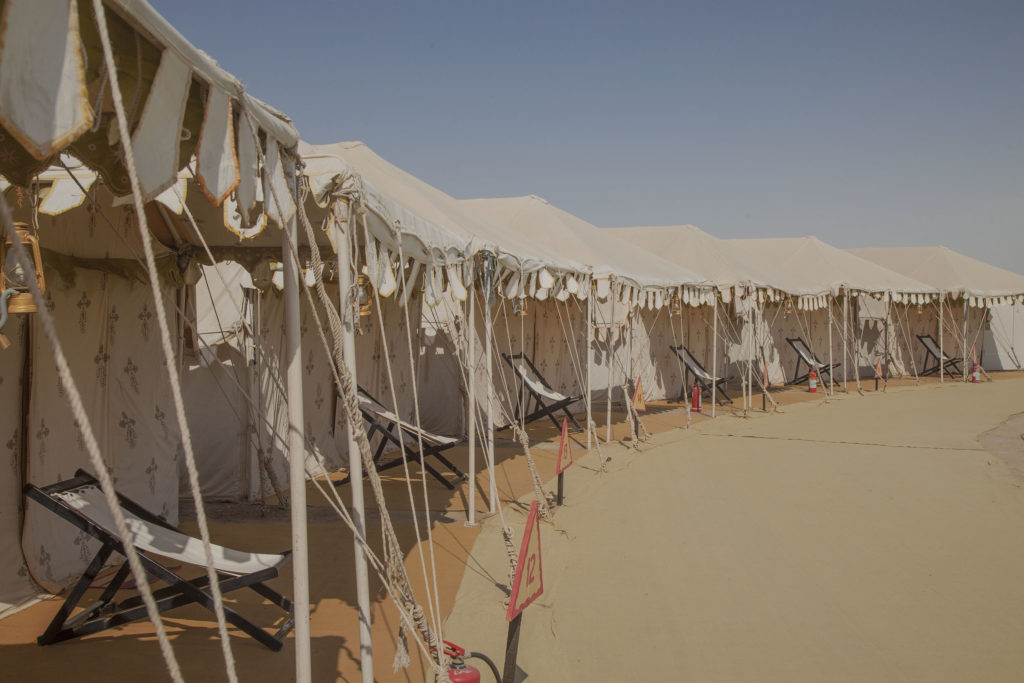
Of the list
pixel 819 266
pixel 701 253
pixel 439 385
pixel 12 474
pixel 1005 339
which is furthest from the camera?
pixel 1005 339

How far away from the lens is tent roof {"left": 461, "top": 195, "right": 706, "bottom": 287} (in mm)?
10031

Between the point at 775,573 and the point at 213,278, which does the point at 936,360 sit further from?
the point at 213,278

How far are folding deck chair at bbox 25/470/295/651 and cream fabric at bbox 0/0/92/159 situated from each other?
2.22 metres

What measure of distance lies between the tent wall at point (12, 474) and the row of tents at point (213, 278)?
1 cm

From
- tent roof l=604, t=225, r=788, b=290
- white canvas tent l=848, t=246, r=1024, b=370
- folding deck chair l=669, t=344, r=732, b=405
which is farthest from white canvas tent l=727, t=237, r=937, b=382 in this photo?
folding deck chair l=669, t=344, r=732, b=405

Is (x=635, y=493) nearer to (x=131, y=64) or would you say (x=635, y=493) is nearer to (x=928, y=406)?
(x=131, y=64)

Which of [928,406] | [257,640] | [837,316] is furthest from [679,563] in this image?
[837,316]

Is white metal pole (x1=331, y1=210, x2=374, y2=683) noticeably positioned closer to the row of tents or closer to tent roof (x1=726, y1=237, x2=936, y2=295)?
the row of tents

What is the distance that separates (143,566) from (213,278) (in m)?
4.25

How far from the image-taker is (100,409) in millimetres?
4258

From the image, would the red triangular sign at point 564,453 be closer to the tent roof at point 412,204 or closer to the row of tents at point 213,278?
the row of tents at point 213,278

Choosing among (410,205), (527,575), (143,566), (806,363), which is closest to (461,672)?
(527,575)

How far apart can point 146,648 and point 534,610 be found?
192 cm

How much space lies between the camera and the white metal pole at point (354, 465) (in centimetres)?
255
